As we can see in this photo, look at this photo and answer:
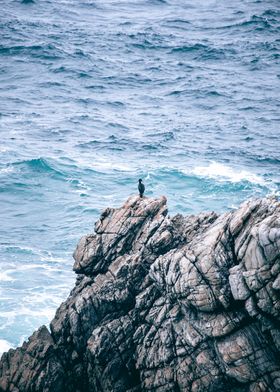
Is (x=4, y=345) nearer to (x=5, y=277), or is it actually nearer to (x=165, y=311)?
(x=5, y=277)

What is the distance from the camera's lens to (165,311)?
85.8 feet

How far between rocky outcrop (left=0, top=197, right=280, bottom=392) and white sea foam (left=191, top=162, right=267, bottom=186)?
33851 millimetres

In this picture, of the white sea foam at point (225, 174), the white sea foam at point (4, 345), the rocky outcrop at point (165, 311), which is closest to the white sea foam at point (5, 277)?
the white sea foam at point (4, 345)

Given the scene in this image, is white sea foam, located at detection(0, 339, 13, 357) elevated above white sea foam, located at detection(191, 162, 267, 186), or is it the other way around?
white sea foam, located at detection(191, 162, 267, 186)

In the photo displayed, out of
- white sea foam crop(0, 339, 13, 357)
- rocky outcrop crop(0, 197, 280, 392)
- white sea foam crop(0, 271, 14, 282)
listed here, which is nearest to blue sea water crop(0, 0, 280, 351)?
white sea foam crop(0, 271, 14, 282)

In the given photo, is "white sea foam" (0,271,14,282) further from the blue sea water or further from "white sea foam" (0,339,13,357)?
"white sea foam" (0,339,13,357)

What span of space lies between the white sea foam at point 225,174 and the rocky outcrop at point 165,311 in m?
33.9

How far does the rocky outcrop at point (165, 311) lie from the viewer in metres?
23.2

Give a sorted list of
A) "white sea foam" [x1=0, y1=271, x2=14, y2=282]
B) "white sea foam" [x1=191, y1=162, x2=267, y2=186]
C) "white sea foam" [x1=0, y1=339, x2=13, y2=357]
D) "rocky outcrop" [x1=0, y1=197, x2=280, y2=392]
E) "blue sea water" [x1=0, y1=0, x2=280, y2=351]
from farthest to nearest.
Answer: "white sea foam" [x1=191, y1=162, x2=267, y2=186]
"blue sea water" [x1=0, y1=0, x2=280, y2=351]
"white sea foam" [x1=0, y1=271, x2=14, y2=282]
"white sea foam" [x1=0, y1=339, x2=13, y2=357]
"rocky outcrop" [x1=0, y1=197, x2=280, y2=392]

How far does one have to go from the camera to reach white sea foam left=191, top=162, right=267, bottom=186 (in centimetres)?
6322

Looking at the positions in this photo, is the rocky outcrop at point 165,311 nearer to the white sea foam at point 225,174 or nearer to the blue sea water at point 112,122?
the blue sea water at point 112,122

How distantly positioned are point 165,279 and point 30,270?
24248mm

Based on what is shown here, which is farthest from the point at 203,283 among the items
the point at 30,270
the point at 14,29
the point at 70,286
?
the point at 14,29

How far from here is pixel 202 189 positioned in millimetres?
61938
